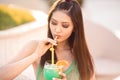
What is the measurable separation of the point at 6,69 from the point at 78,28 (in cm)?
29

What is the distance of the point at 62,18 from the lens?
1.20 metres

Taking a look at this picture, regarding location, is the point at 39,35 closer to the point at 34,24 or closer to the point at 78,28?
the point at 34,24

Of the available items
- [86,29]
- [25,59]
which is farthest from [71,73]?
[86,29]

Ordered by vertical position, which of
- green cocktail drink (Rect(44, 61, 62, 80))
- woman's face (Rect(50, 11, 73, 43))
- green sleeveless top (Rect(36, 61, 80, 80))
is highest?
woman's face (Rect(50, 11, 73, 43))

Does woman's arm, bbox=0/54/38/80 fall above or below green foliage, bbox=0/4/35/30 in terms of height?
below

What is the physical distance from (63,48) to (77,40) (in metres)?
0.08

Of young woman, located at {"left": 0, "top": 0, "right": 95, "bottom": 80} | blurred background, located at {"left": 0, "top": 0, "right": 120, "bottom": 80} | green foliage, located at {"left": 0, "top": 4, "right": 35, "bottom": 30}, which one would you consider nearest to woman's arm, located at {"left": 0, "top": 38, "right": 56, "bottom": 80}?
young woman, located at {"left": 0, "top": 0, "right": 95, "bottom": 80}

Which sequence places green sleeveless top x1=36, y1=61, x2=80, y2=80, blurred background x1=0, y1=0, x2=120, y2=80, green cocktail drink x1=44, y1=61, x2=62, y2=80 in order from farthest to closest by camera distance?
blurred background x1=0, y1=0, x2=120, y2=80 < green sleeveless top x1=36, y1=61, x2=80, y2=80 < green cocktail drink x1=44, y1=61, x2=62, y2=80

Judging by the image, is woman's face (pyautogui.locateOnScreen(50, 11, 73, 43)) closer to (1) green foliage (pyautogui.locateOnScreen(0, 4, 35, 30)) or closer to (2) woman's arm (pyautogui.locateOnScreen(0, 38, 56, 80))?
(2) woman's arm (pyautogui.locateOnScreen(0, 38, 56, 80))

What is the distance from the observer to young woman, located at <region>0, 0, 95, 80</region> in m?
1.21

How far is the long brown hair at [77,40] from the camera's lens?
3.96ft

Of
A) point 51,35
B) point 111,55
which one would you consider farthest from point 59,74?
point 111,55

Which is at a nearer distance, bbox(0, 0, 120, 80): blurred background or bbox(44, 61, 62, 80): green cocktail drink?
bbox(44, 61, 62, 80): green cocktail drink

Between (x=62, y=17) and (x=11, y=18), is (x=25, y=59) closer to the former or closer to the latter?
(x=62, y=17)
